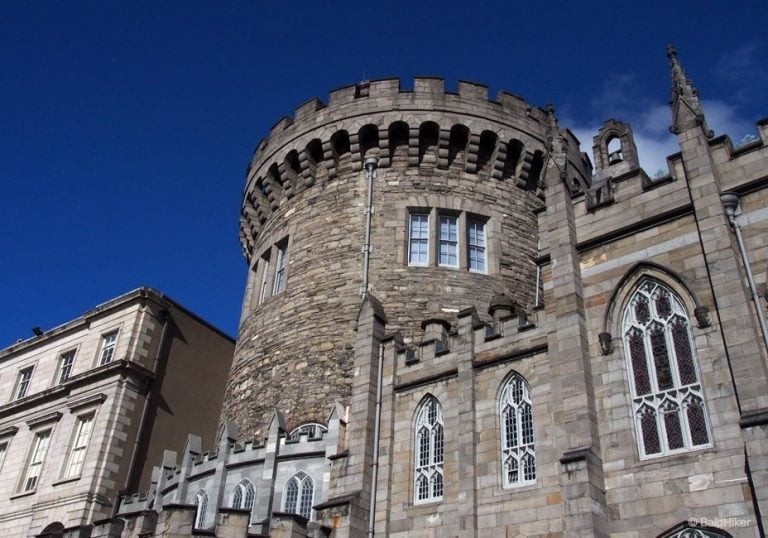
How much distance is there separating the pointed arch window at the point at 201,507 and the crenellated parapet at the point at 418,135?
1071cm

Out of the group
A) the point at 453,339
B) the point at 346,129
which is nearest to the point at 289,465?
the point at 453,339

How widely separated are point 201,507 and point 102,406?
963 cm

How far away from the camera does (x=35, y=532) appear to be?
1062 inches

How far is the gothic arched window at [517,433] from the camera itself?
14617 mm

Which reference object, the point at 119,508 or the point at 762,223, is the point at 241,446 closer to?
the point at 119,508

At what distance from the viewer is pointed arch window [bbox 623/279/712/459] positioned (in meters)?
12.9

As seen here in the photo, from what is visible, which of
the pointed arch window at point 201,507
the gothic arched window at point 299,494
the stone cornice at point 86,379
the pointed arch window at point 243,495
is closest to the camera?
the gothic arched window at point 299,494

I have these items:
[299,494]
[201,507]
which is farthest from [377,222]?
[201,507]

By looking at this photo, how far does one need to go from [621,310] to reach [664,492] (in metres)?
3.48

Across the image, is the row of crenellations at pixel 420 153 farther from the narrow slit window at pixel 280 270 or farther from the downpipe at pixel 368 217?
the narrow slit window at pixel 280 270

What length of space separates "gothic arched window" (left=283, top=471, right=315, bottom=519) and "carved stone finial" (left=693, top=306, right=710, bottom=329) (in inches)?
376

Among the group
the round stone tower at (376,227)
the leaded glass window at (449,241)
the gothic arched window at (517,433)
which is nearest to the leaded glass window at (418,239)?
the round stone tower at (376,227)

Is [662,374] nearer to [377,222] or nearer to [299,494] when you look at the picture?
[299,494]

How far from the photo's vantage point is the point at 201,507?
1986 centimetres
